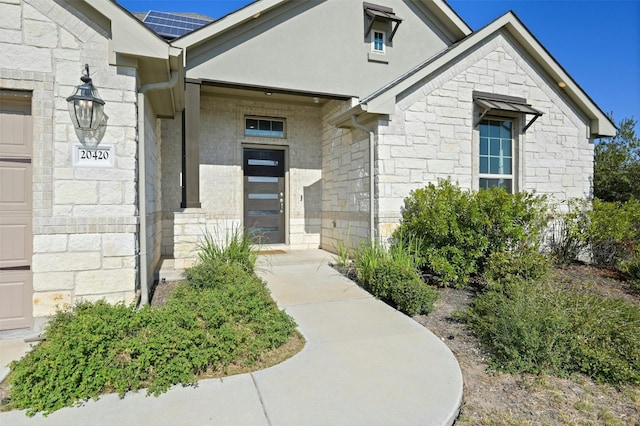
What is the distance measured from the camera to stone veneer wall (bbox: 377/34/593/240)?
6762mm

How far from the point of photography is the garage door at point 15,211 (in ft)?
12.1

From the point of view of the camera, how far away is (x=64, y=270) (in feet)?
12.4

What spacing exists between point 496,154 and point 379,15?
4.08 meters

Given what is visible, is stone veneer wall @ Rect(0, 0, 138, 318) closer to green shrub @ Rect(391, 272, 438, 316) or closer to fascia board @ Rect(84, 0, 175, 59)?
fascia board @ Rect(84, 0, 175, 59)

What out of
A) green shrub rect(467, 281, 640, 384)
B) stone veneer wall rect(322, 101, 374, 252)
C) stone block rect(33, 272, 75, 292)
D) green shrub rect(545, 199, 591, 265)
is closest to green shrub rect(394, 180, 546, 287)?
stone veneer wall rect(322, 101, 374, 252)

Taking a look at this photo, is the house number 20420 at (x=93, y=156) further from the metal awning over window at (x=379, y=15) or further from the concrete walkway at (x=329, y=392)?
the metal awning over window at (x=379, y=15)

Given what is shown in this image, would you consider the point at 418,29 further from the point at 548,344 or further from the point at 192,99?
the point at 548,344

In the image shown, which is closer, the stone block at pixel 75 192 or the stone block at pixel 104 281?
the stone block at pixel 75 192

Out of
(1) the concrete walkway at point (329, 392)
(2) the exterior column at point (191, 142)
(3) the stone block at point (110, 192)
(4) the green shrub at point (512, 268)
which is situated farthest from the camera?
(2) the exterior column at point (191, 142)

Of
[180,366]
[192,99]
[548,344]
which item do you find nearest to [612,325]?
[548,344]

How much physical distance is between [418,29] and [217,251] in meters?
7.23

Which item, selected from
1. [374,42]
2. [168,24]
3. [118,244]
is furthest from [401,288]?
[168,24]

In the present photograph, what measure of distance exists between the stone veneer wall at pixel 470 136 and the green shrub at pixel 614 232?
3.70ft

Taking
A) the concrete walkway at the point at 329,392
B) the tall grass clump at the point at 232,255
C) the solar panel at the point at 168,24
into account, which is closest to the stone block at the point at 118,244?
the tall grass clump at the point at 232,255
